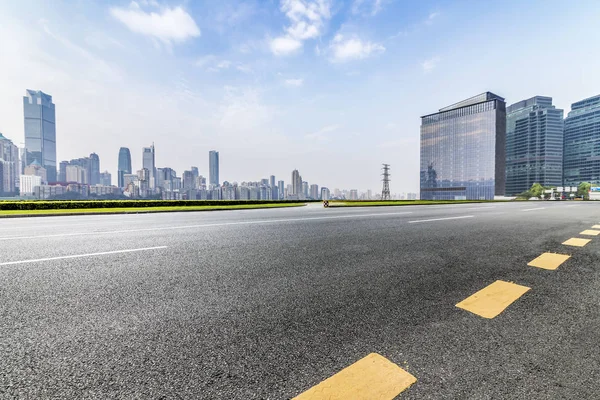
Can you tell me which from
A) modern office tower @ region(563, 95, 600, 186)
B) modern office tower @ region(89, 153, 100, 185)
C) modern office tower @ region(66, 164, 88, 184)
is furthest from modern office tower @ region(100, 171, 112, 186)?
modern office tower @ region(563, 95, 600, 186)

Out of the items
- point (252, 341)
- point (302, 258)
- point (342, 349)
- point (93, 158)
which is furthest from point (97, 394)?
point (93, 158)

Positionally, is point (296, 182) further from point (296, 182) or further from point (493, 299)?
point (493, 299)

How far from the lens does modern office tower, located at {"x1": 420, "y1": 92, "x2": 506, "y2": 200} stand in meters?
112

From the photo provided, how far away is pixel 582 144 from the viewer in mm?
122562

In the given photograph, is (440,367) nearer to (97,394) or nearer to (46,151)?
(97,394)

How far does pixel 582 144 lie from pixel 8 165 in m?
262

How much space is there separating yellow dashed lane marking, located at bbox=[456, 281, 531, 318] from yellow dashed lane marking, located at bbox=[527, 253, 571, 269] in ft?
3.95

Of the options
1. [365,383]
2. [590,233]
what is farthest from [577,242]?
[365,383]

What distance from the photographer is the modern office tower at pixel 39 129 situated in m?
180

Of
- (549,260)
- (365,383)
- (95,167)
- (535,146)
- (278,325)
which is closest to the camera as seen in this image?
(365,383)

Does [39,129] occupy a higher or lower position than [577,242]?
higher

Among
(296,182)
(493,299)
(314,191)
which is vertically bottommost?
(493,299)

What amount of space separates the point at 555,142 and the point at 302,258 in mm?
179279

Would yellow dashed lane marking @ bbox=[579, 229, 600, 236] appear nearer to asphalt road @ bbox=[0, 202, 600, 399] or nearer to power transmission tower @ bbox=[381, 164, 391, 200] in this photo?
asphalt road @ bbox=[0, 202, 600, 399]
